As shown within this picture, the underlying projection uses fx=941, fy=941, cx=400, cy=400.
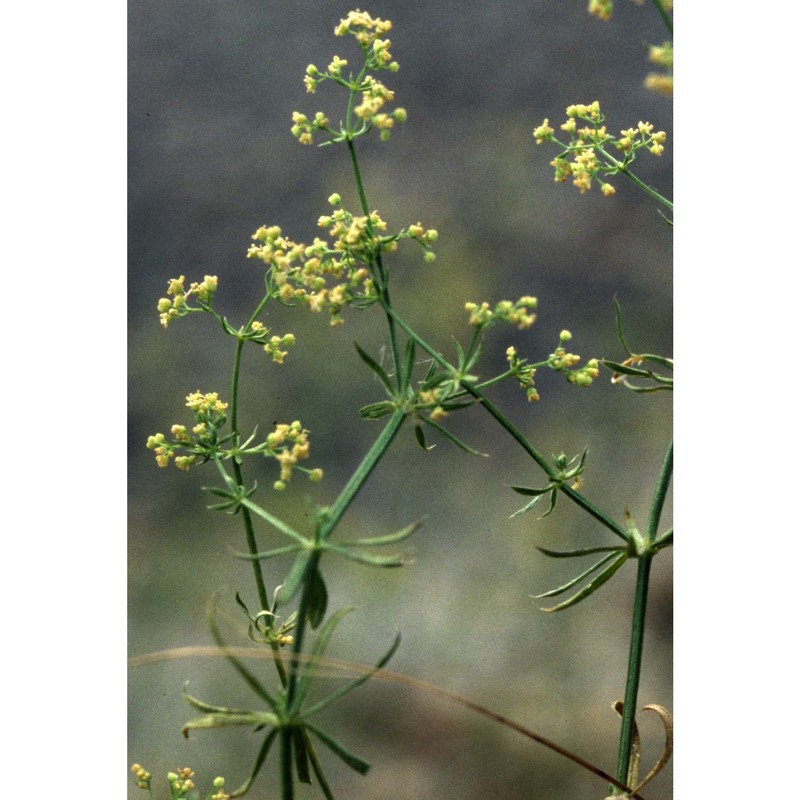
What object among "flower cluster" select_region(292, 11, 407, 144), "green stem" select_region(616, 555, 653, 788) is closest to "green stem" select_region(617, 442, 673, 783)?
"green stem" select_region(616, 555, 653, 788)

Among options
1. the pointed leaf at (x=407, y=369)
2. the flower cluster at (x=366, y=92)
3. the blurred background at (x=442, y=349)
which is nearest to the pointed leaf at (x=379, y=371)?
the pointed leaf at (x=407, y=369)

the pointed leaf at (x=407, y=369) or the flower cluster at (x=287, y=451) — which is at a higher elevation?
the pointed leaf at (x=407, y=369)

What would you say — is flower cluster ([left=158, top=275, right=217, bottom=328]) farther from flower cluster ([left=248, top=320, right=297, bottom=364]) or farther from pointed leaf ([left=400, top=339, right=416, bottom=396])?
pointed leaf ([left=400, top=339, right=416, bottom=396])

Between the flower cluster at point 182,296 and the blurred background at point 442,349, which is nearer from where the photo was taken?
the flower cluster at point 182,296

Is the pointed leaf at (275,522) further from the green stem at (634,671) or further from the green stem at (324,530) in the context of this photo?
the green stem at (634,671)

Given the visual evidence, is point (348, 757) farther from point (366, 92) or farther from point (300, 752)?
point (366, 92)

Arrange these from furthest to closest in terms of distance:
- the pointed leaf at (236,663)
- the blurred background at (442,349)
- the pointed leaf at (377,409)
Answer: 1. the blurred background at (442,349)
2. the pointed leaf at (377,409)
3. the pointed leaf at (236,663)
